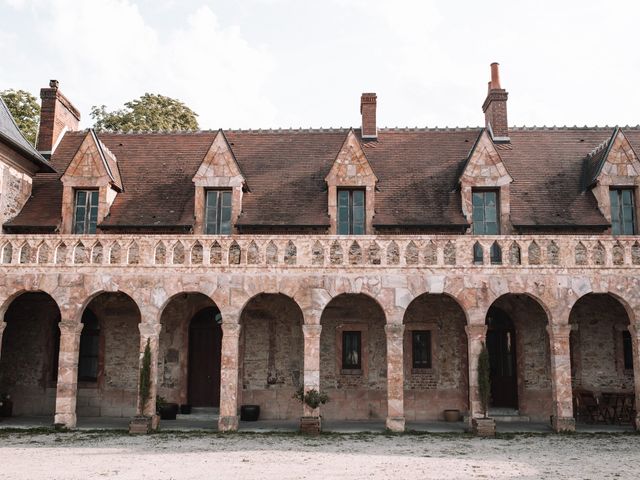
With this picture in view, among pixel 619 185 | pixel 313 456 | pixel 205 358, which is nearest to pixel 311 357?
pixel 313 456

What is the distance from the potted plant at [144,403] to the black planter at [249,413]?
271 cm

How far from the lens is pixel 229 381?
15789 millimetres

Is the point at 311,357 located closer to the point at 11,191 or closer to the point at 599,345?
the point at 599,345

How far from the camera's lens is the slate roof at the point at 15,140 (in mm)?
17469

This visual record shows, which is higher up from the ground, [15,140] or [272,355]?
[15,140]


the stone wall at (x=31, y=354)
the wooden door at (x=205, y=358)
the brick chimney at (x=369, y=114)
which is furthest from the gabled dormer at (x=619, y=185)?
the stone wall at (x=31, y=354)

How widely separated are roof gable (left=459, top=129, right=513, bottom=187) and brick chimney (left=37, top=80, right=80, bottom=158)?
47.2ft

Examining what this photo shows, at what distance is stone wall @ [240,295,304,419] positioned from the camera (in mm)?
18141

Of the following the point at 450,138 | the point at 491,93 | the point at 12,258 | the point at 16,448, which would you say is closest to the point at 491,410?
the point at 450,138

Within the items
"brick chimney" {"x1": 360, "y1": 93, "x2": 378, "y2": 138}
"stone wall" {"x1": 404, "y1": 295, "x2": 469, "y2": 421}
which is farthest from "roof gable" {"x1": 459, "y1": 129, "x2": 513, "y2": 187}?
"brick chimney" {"x1": 360, "y1": 93, "x2": 378, "y2": 138}

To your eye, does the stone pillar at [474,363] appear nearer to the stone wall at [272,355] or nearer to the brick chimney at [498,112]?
the stone wall at [272,355]

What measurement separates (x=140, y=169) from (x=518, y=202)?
499 inches

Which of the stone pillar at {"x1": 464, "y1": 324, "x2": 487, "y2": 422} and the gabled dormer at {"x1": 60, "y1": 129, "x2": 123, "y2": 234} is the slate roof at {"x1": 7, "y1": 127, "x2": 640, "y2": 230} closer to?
the gabled dormer at {"x1": 60, "y1": 129, "x2": 123, "y2": 234}

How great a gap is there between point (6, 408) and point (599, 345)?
1785 cm
